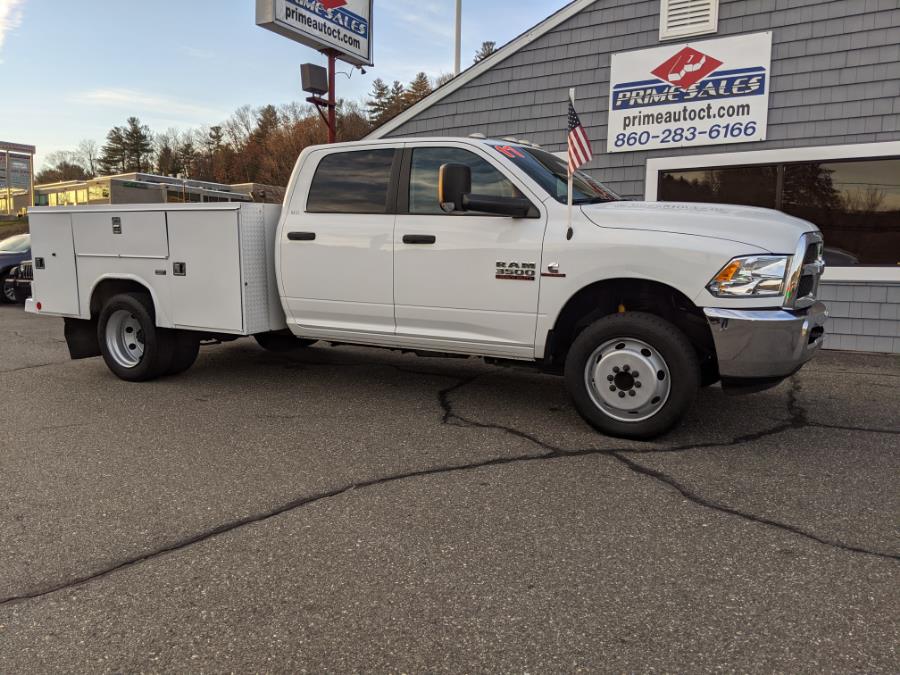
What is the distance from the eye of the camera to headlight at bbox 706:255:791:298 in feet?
13.3

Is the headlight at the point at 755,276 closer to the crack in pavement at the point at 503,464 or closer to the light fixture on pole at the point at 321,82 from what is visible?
the crack in pavement at the point at 503,464

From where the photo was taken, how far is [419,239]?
16.6ft

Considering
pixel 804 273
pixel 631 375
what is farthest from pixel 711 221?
pixel 631 375

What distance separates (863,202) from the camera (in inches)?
323

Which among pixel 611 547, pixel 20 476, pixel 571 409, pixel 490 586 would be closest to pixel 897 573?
pixel 611 547

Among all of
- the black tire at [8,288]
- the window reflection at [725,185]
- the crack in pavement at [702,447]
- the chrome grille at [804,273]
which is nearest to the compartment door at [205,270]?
the crack in pavement at [702,447]

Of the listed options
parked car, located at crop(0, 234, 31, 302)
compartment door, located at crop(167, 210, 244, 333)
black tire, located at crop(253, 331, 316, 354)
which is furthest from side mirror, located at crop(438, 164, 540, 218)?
parked car, located at crop(0, 234, 31, 302)

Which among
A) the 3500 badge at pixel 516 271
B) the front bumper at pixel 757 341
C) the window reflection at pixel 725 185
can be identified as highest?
the window reflection at pixel 725 185

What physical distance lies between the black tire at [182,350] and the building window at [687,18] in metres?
7.04

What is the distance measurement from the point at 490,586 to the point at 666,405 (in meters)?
2.14

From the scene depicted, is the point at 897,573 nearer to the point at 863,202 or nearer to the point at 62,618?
the point at 62,618

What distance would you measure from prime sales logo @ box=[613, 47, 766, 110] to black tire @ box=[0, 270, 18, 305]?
12.3 m

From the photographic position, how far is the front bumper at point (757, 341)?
405cm

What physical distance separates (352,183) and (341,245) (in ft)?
1.74
